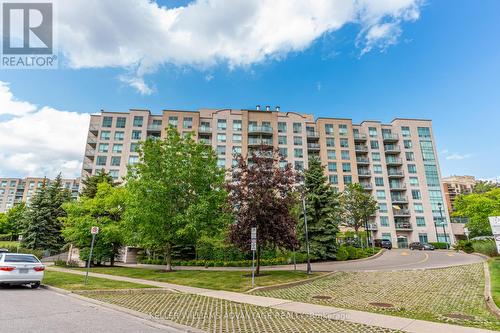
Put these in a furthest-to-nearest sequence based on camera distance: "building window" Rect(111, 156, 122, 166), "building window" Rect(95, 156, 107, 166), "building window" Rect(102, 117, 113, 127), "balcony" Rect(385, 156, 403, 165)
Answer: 1. "balcony" Rect(385, 156, 403, 165)
2. "building window" Rect(102, 117, 113, 127)
3. "building window" Rect(111, 156, 122, 166)
4. "building window" Rect(95, 156, 107, 166)

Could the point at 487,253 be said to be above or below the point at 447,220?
below

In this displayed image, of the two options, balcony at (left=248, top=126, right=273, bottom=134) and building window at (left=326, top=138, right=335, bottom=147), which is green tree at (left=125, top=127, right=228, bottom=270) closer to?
balcony at (left=248, top=126, right=273, bottom=134)

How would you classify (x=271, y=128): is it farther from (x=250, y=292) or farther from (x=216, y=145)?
(x=250, y=292)

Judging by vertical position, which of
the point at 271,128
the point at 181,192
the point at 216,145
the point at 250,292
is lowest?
the point at 250,292

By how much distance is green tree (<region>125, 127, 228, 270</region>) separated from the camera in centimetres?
2038

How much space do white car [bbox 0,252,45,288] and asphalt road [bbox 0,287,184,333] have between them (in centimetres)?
223

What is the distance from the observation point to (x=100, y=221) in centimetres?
2498

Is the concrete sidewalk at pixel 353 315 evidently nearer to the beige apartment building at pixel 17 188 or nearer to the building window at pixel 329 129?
the building window at pixel 329 129

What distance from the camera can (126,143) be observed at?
189 ft

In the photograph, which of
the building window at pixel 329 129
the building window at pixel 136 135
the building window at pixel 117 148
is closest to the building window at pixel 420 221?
the building window at pixel 329 129

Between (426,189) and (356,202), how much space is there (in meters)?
29.7

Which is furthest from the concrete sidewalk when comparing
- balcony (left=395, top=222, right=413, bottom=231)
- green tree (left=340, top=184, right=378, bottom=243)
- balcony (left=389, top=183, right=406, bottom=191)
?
balcony (left=389, top=183, right=406, bottom=191)

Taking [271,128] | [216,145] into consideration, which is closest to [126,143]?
[216,145]

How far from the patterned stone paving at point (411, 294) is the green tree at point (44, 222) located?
1593 inches
